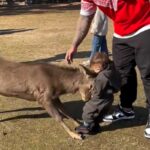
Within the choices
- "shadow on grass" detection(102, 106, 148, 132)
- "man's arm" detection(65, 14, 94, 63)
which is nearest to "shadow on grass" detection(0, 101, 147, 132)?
Result: "shadow on grass" detection(102, 106, 148, 132)

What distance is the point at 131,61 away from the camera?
647 centimetres

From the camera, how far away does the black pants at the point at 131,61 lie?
613 cm

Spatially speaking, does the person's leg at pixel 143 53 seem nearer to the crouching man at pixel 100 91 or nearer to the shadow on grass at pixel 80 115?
the crouching man at pixel 100 91

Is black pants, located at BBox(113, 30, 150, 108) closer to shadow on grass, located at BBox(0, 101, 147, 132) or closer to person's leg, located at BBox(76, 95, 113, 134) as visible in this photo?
shadow on grass, located at BBox(0, 101, 147, 132)

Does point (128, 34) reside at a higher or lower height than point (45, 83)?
higher

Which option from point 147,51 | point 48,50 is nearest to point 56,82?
point 147,51

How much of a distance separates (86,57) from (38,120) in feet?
17.4

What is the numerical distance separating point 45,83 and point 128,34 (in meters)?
1.21

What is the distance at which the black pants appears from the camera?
613 centimetres

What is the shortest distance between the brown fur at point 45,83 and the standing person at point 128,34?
270 millimetres

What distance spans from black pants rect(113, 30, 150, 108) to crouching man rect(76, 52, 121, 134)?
17 cm

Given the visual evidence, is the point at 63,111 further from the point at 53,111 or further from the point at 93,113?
the point at 93,113

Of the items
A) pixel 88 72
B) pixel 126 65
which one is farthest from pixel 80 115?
pixel 126 65

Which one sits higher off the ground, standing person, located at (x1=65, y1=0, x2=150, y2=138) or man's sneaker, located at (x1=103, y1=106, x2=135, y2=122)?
standing person, located at (x1=65, y1=0, x2=150, y2=138)
